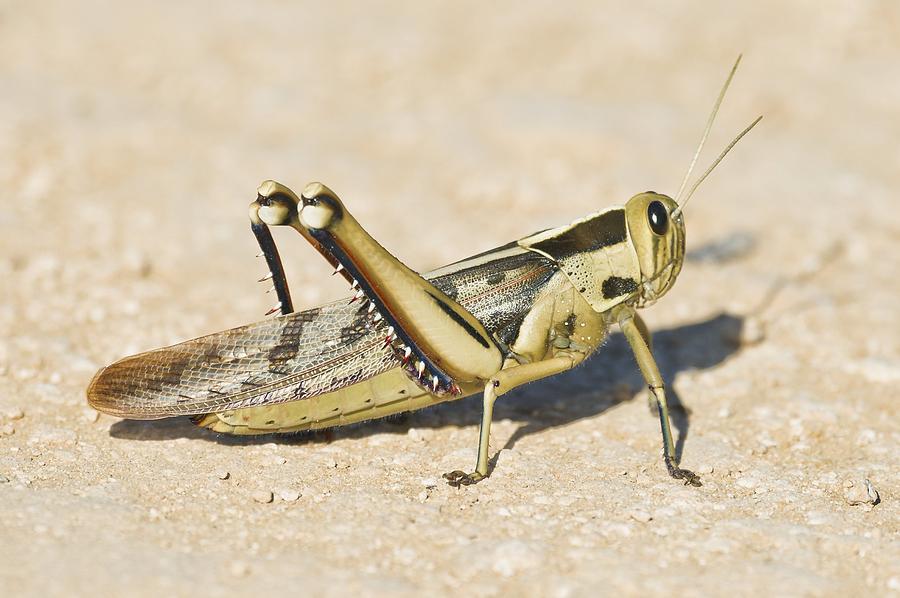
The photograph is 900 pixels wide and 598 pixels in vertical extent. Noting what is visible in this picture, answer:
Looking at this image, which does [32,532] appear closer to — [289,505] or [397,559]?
[289,505]

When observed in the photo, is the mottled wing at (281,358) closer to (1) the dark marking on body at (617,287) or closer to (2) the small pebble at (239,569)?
(1) the dark marking on body at (617,287)

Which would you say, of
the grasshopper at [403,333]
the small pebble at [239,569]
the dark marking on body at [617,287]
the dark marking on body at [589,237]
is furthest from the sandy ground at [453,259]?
the dark marking on body at [589,237]

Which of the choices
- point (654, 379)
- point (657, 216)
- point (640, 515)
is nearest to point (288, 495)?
point (640, 515)

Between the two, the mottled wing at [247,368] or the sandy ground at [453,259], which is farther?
the mottled wing at [247,368]

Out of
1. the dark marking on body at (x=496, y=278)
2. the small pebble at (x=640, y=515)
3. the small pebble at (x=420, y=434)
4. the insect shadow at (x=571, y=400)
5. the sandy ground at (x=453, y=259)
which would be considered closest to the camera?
the sandy ground at (x=453, y=259)

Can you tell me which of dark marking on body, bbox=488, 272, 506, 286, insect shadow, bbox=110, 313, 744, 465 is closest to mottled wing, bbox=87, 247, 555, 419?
dark marking on body, bbox=488, 272, 506, 286

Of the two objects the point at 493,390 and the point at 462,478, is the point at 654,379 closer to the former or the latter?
the point at 493,390

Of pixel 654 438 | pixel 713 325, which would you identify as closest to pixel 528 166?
pixel 713 325
